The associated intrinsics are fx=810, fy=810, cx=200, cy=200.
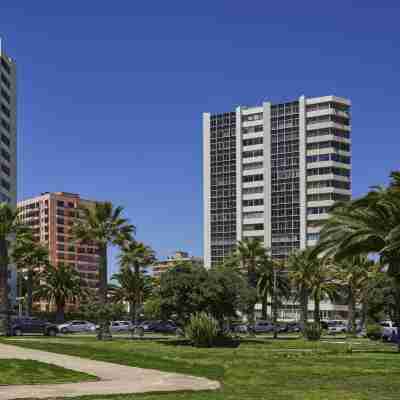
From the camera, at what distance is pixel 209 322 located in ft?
147

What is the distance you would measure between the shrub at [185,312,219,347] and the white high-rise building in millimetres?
119463

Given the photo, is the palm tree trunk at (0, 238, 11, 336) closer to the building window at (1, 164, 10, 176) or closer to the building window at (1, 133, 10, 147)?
the building window at (1, 164, 10, 176)

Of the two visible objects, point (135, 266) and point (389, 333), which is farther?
point (135, 266)

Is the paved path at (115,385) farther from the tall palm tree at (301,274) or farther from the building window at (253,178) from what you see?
the building window at (253,178)

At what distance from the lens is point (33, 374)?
21.8 meters

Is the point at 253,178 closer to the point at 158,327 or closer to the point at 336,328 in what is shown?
the point at 336,328

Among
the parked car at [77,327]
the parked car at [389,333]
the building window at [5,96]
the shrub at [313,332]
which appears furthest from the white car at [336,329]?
the building window at [5,96]

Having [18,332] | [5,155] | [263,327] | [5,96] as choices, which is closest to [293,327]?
[263,327]

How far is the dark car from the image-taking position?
6794 centimetres

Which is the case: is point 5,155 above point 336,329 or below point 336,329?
above

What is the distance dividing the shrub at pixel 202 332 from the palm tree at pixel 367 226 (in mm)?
8154

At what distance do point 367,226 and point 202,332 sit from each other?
37.5 feet

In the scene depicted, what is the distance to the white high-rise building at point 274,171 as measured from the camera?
544 ft

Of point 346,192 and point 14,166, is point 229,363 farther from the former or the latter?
point 346,192
